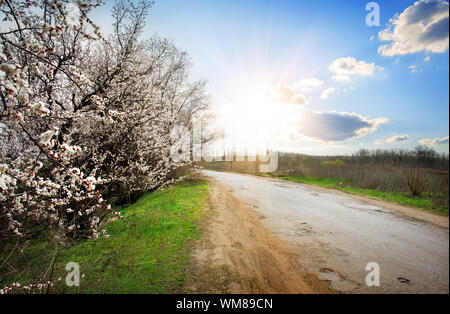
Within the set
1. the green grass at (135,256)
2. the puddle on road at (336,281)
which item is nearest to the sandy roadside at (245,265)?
the puddle on road at (336,281)

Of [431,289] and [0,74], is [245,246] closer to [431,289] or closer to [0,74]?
[431,289]

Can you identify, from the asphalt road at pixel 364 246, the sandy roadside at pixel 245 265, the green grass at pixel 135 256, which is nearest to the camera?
the green grass at pixel 135 256

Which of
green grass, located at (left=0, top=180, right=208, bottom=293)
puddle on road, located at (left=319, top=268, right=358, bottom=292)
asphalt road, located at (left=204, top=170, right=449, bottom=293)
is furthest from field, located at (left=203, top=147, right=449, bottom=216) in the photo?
green grass, located at (left=0, top=180, right=208, bottom=293)

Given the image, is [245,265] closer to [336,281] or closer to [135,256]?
[336,281]

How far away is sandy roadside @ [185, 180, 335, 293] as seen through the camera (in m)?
3.78

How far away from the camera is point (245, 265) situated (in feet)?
14.8

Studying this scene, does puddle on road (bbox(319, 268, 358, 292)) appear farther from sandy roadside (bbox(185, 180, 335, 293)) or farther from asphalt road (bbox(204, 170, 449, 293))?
sandy roadside (bbox(185, 180, 335, 293))

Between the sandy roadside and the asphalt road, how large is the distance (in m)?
0.40

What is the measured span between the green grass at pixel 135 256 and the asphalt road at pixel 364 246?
273 cm

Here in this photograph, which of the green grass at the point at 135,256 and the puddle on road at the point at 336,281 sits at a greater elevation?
the green grass at the point at 135,256

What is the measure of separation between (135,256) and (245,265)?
236cm

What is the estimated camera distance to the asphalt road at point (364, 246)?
4.14 meters

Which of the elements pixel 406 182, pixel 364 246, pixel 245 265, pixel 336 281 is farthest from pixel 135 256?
pixel 406 182

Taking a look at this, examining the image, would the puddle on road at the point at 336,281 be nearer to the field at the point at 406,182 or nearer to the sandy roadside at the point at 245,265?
the sandy roadside at the point at 245,265
